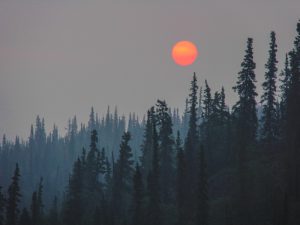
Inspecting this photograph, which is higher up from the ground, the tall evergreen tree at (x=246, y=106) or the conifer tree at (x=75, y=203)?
the tall evergreen tree at (x=246, y=106)

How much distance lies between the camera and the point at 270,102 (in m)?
84.1

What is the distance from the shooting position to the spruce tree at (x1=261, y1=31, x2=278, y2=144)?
82.0 m

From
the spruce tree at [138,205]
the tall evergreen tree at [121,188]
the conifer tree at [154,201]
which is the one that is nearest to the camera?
the conifer tree at [154,201]

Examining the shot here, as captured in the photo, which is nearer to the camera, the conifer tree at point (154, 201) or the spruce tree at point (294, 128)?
the spruce tree at point (294, 128)

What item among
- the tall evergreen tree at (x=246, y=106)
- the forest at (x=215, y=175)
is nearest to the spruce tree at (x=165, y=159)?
the forest at (x=215, y=175)

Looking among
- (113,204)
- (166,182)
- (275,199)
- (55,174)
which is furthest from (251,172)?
(55,174)

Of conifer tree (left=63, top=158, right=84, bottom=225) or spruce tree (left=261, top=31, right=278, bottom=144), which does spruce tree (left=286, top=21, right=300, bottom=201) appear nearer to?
spruce tree (left=261, top=31, right=278, bottom=144)

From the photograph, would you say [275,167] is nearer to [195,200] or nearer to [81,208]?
[195,200]

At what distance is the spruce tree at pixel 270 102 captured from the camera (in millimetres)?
82000

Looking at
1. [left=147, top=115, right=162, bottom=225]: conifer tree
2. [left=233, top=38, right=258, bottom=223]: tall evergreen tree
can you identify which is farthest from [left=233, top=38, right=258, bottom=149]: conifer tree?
[left=147, top=115, right=162, bottom=225]: conifer tree

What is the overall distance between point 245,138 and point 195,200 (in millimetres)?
10545

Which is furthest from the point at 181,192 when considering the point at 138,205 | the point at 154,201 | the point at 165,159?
the point at 165,159

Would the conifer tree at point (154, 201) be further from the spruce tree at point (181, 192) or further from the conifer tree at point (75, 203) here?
the conifer tree at point (75, 203)

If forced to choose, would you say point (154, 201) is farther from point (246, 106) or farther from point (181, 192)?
point (246, 106)
